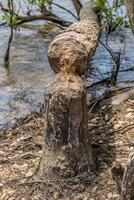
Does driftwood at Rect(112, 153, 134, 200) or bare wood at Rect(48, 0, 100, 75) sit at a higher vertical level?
bare wood at Rect(48, 0, 100, 75)

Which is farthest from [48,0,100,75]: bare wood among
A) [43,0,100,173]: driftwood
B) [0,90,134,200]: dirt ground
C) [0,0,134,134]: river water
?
[0,0,134,134]: river water

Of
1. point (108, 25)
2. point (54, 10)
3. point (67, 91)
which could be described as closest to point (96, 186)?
point (67, 91)

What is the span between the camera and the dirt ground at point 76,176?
4250 millimetres

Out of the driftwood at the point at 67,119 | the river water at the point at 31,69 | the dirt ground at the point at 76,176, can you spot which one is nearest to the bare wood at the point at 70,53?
the driftwood at the point at 67,119

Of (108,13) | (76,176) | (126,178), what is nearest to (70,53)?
(76,176)

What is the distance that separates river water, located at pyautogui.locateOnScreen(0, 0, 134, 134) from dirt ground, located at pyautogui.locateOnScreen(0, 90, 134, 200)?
0.71 m

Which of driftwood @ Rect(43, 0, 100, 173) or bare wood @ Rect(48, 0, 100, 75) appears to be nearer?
driftwood @ Rect(43, 0, 100, 173)

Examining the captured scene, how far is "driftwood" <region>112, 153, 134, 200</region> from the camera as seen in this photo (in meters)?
3.61

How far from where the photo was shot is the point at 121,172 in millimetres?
3852

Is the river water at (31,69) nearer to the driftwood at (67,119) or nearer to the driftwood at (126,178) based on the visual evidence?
the driftwood at (67,119)

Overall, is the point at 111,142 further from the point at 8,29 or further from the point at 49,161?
the point at 8,29

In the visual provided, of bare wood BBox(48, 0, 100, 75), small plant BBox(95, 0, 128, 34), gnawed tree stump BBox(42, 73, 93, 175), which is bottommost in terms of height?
gnawed tree stump BBox(42, 73, 93, 175)

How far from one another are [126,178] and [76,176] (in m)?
0.75

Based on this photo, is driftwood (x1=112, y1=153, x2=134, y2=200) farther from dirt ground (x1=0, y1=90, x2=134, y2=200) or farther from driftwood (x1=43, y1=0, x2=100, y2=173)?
driftwood (x1=43, y1=0, x2=100, y2=173)
